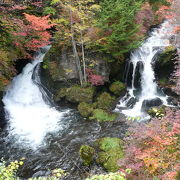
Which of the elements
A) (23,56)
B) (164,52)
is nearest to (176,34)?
(164,52)

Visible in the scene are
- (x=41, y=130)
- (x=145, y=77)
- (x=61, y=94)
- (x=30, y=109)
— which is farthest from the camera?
(x=145, y=77)

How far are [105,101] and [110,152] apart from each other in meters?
5.15

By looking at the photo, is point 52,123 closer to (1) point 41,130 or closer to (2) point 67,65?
(1) point 41,130

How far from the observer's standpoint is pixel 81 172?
7738 millimetres

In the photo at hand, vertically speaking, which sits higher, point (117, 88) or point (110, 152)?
point (117, 88)

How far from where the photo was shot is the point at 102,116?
1200 centimetres

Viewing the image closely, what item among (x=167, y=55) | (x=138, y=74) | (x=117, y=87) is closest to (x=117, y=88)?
(x=117, y=87)

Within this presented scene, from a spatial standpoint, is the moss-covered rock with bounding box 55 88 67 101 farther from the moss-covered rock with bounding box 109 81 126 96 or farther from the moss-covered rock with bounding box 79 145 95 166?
the moss-covered rock with bounding box 79 145 95 166

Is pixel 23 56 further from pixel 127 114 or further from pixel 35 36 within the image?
pixel 127 114

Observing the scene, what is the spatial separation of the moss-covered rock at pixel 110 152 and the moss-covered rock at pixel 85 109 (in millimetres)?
3010

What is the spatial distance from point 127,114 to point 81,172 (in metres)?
5.74

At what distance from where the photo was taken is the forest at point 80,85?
9164mm

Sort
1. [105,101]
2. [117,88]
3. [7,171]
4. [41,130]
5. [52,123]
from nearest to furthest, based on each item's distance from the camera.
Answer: [7,171] < [41,130] < [52,123] < [105,101] < [117,88]

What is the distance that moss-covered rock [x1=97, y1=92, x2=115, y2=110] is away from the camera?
1302cm
